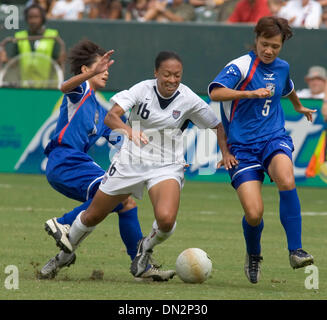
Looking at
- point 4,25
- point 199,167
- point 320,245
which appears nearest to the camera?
point 320,245

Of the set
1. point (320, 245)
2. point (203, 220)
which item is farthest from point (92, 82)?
point (203, 220)

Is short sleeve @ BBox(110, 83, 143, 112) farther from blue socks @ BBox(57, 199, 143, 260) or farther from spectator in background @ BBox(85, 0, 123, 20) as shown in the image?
spectator in background @ BBox(85, 0, 123, 20)

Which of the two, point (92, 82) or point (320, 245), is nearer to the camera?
point (92, 82)

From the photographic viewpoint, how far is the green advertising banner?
14664 mm

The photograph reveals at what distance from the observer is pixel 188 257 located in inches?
288

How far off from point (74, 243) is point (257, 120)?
1.78 m

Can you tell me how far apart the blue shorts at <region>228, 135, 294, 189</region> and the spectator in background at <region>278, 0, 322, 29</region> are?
9754 millimetres

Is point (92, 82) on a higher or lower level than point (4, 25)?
lower

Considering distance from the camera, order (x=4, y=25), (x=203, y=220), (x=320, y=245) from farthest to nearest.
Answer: (x=4, y=25), (x=203, y=220), (x=320, y=245)

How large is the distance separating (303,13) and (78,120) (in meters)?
9.93

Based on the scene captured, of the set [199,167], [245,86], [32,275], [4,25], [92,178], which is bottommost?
[32,275]

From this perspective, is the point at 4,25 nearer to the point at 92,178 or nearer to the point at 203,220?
the point at 203,220

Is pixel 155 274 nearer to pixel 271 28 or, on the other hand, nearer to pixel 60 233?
pixel 60 233

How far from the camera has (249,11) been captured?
17141 millimetres
